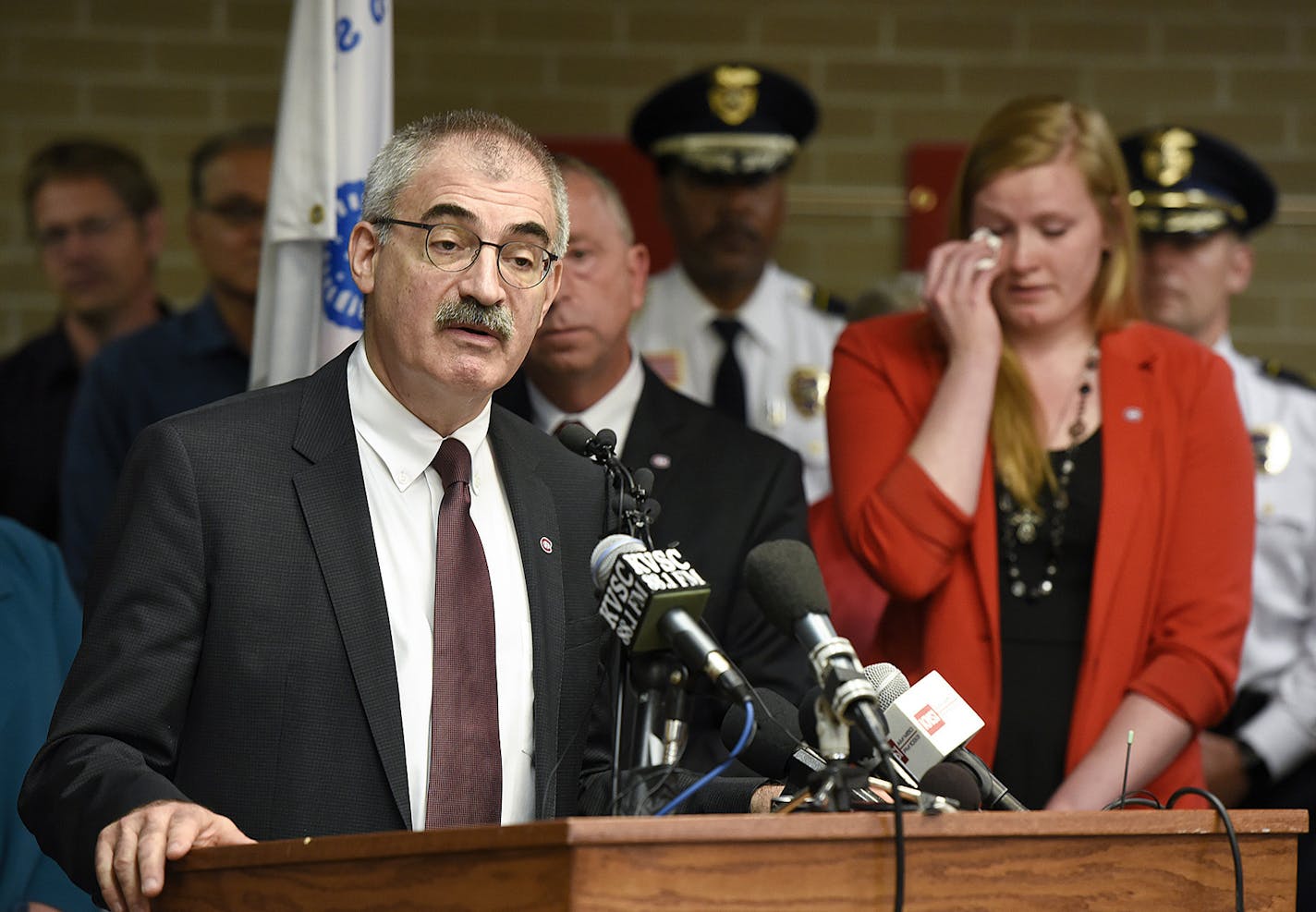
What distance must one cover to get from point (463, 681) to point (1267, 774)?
7.17 ft

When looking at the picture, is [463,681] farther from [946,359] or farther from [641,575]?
[946,359]

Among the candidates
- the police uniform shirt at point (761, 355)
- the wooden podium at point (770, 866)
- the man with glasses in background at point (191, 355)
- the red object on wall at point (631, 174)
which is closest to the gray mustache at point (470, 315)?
the wooden podium at point (770, 866)

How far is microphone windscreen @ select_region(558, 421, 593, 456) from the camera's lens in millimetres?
2256

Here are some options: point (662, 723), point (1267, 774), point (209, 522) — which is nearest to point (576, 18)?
point (1267, 774)

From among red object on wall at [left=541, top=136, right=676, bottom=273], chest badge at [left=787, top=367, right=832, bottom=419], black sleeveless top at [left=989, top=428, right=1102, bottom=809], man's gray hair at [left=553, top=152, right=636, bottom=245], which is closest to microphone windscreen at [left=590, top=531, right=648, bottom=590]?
black sleeveless top at [left=989, top=428, right=1102, bottom=809]

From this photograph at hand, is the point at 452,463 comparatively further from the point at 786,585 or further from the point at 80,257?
the point at 80,257

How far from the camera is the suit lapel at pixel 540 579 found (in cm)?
234

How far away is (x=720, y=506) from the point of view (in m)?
3.40

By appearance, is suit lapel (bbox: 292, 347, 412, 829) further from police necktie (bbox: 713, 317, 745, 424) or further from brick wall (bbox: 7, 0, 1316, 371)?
brick wall (bbox: 7, 0, 1316, 371)

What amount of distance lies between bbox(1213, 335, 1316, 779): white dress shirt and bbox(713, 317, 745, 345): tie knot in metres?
1.17

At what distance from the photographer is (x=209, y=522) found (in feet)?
7.39

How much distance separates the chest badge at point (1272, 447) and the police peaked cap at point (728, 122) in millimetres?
1328

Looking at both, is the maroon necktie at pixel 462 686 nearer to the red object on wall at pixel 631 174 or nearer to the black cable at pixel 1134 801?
the black cable at pixel 1134 801

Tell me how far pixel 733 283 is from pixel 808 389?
12.5 inches
